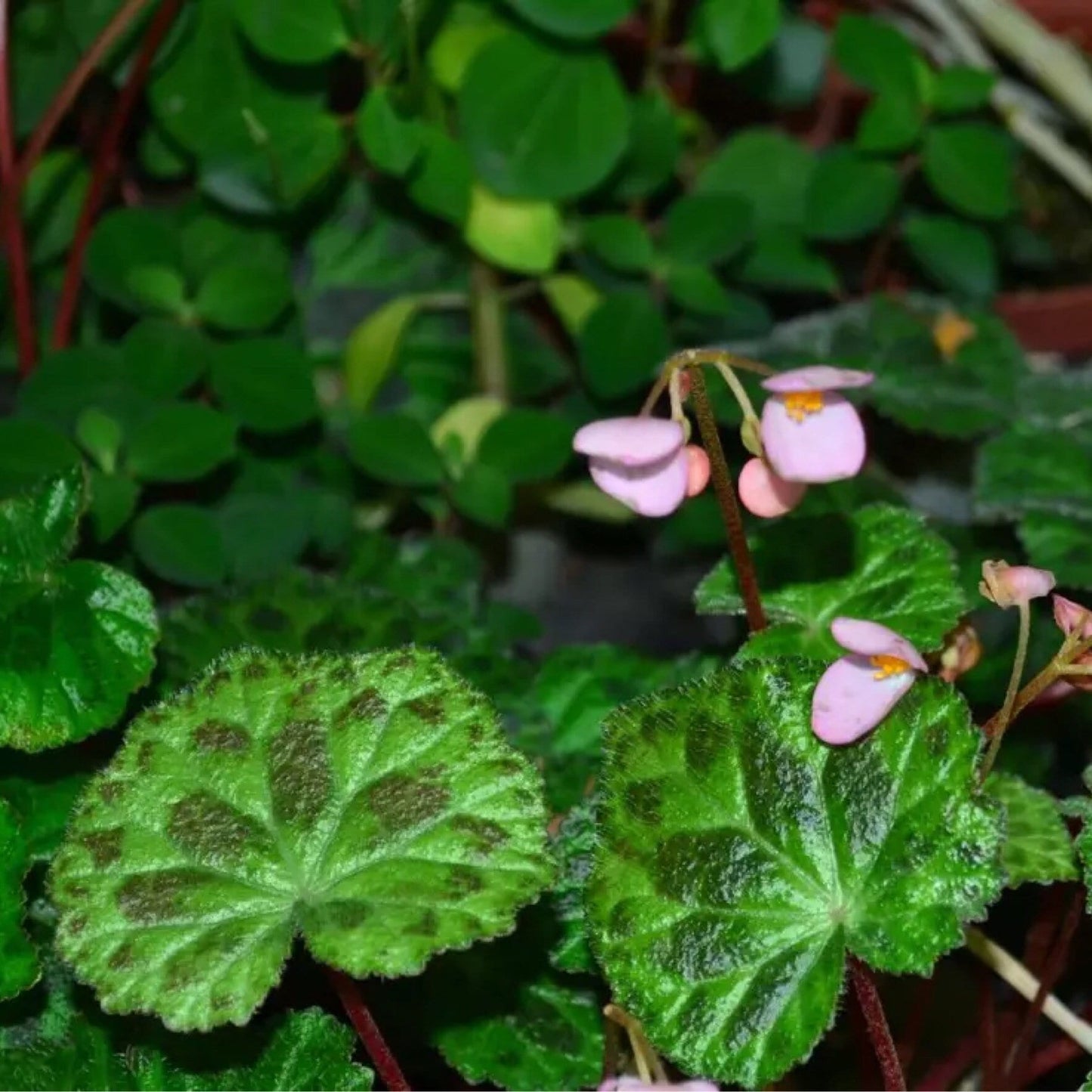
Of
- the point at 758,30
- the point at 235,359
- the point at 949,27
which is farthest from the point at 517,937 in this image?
the point at 949,27

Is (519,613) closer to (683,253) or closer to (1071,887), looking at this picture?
(683,253)

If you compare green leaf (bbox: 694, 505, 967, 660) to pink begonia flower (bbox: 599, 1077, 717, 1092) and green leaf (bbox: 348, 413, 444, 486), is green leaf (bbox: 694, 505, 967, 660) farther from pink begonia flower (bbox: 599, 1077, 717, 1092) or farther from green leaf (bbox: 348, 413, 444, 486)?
green leaf (bbox: 348, 413, 444, 486)

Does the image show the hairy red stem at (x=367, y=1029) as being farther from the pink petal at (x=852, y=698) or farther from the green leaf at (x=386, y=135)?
the green leaf at (x=386, y=135)

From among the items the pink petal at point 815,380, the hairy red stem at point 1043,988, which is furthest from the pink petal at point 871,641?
the hairy red stem at point 1043,988

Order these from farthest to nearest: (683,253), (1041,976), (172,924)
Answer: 1. (683,253)
2. (1041,976)
3. (172,924)

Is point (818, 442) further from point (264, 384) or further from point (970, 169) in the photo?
point (970, 169)

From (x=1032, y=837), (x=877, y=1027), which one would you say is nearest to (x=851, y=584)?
(x=1032, y=837)

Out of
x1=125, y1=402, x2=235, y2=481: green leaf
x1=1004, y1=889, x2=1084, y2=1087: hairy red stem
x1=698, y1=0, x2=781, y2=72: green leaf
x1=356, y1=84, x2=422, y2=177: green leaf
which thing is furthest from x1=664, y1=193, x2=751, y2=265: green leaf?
x1=1004, y1=889, x2=1084, y2=1087: hairy red stem
